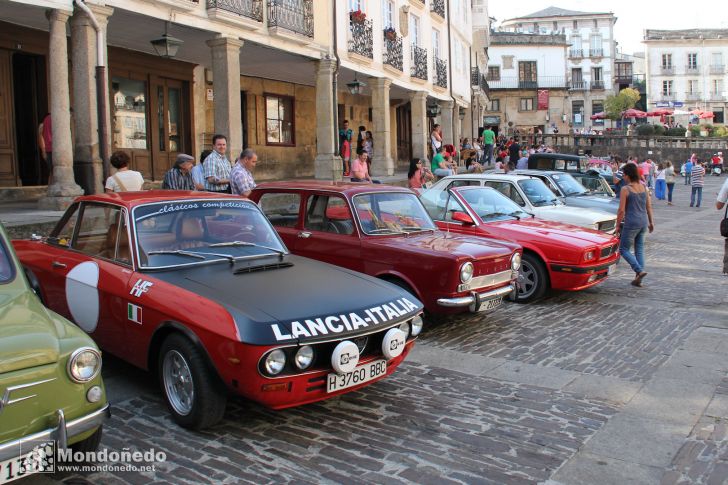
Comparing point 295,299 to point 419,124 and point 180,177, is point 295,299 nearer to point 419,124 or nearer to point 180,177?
point 180,177

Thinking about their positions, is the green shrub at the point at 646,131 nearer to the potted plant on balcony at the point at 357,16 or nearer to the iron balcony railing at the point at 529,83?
the iron balcony railing at the point at 529,83

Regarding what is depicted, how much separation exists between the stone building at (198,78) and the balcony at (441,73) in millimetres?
353

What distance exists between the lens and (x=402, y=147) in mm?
35000

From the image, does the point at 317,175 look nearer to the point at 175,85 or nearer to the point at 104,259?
the point at 175,85

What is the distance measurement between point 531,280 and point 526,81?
211 feet

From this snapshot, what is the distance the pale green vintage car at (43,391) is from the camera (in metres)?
3.33

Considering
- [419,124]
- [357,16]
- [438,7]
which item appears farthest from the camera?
[438,7]

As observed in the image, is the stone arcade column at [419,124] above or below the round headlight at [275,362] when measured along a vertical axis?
above

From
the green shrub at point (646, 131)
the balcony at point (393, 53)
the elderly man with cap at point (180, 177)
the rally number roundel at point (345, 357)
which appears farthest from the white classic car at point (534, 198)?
the green shrub at point (646, 131)

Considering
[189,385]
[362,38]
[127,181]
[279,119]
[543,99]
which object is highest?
[543,99]

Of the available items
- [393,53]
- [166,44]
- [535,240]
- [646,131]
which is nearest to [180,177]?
[535,240]

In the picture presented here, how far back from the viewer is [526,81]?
69.6 m

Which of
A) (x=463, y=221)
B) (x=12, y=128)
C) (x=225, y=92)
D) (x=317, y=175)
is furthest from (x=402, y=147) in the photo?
(x=463, y=221)

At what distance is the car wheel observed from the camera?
4.45m
